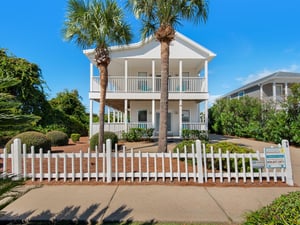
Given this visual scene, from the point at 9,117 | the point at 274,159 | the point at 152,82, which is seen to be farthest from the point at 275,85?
the point at 9,117

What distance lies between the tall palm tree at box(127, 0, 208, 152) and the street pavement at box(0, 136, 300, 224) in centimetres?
379

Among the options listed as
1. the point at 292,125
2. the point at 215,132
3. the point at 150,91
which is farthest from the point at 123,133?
the point at 215,132

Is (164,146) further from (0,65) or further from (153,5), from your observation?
(0,65)

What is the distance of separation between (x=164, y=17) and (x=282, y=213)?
8.91 m

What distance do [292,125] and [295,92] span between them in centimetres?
231

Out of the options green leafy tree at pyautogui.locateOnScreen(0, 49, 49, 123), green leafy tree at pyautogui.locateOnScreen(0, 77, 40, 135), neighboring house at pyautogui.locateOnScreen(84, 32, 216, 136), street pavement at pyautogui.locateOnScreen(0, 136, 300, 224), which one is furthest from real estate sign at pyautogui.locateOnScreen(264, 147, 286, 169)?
green leafy tree at pyautogui.locateOnScreen(0, 49, 49, 123)

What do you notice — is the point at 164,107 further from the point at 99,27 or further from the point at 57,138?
the point at 57,138

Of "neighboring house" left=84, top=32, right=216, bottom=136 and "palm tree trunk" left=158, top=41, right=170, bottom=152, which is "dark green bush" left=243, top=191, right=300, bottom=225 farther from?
"neighboring house" left=84, top=32, right=216, bottom=136

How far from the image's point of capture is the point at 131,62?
61.3 ft

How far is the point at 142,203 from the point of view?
175 inches

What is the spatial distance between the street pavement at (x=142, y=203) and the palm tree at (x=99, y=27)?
17.1 feet

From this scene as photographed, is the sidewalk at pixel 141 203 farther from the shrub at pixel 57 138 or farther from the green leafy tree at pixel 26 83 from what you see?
the green leafy tree at pixel 26 83

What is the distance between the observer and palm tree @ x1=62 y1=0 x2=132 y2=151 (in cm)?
981

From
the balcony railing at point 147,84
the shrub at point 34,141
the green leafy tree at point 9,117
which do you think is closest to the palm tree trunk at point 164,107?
the shrub at point 34,141
